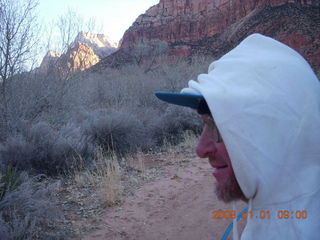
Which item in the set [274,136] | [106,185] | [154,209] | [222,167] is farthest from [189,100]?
[106,185]

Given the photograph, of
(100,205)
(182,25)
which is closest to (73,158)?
(100,205)

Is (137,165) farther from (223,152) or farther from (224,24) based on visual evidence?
(224,24)

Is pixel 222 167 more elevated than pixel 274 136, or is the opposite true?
pixel 274 136

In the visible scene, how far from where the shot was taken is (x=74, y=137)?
6.72 metres

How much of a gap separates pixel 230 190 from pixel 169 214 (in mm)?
2752

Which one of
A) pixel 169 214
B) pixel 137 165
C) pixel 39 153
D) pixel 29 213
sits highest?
pixel 39 153

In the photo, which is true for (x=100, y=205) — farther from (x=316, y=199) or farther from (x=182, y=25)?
(x=182, y=25)

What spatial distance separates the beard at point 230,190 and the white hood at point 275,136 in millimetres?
95

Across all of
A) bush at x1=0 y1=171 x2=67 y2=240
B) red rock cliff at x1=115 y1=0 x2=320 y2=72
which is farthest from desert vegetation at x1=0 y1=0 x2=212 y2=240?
red rock cliff at x1=115 y1=0 x2=320 y2=72

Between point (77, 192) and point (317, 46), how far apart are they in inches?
1129

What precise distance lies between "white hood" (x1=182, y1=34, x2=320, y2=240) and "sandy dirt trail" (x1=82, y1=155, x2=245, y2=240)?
1505 mm

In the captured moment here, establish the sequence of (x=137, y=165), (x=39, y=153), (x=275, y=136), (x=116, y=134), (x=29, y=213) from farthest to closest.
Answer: (x=116, y=134)
(x=137, y=165)
(x=39, y=153)
(x=29, y=213)
(x=275, y=136)

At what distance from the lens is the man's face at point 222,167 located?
114 cm

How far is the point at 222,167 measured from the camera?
118cm
